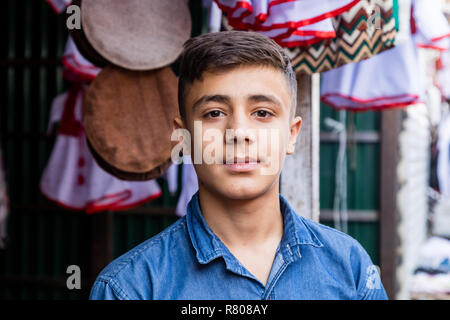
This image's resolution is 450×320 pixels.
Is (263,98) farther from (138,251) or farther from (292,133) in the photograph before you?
(138,251)

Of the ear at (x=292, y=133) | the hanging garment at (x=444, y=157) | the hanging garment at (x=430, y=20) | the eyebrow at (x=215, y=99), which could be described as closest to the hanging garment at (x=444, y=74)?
the hanging garment at (x=444, y=157)

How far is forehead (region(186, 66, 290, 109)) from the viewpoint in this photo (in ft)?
3.37

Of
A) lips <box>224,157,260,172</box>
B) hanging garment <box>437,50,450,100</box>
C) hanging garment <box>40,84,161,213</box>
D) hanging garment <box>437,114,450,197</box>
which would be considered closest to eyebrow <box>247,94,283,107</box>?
lips <box>224,157,260,172</box>

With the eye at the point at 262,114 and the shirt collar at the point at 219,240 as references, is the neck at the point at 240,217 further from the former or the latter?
the eye at the point at 262,114

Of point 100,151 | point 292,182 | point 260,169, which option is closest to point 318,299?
point 260,169

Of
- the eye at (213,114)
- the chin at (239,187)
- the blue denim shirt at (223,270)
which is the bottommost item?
the blue denim shirt at (223,270)

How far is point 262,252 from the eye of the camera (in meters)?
1.12

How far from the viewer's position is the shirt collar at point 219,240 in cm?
106

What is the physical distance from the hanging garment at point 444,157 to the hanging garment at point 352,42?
2801 mm

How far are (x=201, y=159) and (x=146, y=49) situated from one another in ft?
2.54

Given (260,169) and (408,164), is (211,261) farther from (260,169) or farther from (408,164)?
(408,164)

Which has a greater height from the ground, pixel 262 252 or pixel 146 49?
pixel 146 49

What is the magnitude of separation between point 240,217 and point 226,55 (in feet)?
1.28

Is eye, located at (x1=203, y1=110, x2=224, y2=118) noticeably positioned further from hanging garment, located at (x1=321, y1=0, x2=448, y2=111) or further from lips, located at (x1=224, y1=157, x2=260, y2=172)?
hanging garment, located at (x1=321, y1=0, x2=448, y2=111)
